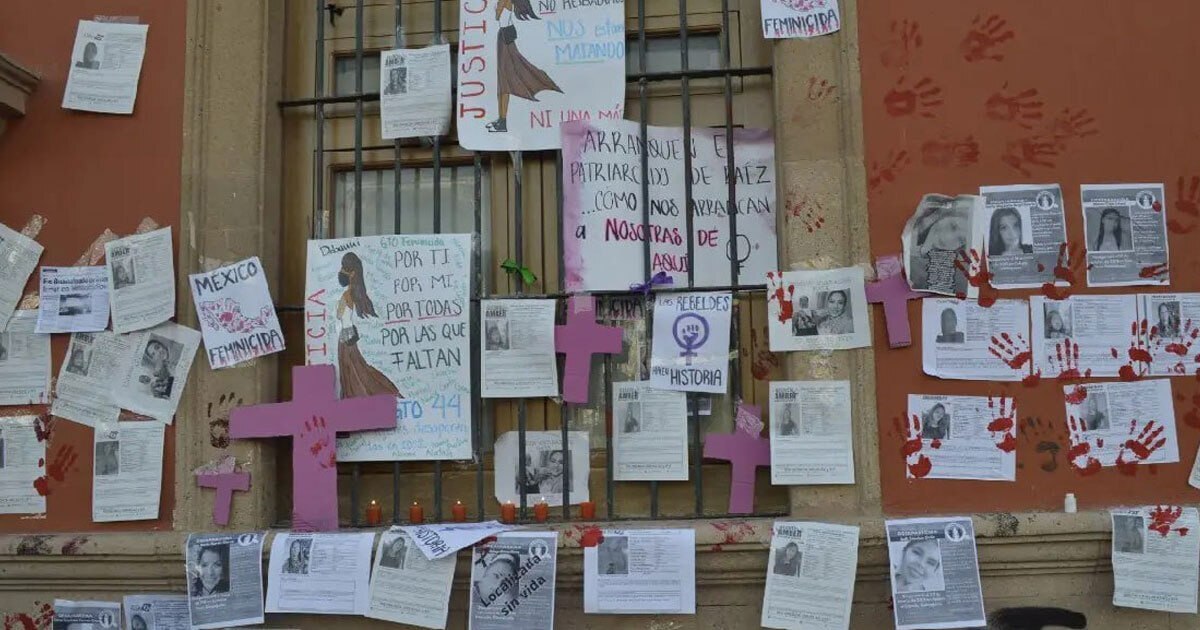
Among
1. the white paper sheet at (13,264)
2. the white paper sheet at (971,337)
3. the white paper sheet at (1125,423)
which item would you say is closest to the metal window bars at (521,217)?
the white paper sheet at (971,337)

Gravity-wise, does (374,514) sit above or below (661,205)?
below

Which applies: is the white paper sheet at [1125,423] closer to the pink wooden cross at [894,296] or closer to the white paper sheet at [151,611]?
the pink wooden cross at [894,296]

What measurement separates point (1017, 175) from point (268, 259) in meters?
2.58

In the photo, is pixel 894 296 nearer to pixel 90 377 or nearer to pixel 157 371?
pixel 157 371

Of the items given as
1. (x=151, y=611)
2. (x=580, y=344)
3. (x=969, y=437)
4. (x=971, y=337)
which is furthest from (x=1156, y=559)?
(x=151, y=611)

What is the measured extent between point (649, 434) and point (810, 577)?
71 centimetres

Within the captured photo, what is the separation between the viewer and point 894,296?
350 cm

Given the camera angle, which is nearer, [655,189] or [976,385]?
[976,385]

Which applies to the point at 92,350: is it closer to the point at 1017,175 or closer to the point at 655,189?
the point at 655,189

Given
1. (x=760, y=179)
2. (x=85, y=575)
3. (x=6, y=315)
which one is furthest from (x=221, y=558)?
(x=760, y=179)

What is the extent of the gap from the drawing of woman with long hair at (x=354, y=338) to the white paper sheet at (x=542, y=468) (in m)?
0.45

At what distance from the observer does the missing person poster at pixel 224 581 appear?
11.8 feet

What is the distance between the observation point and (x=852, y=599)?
3410mm

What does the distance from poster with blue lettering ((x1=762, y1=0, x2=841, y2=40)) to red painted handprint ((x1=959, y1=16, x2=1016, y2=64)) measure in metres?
0.43
